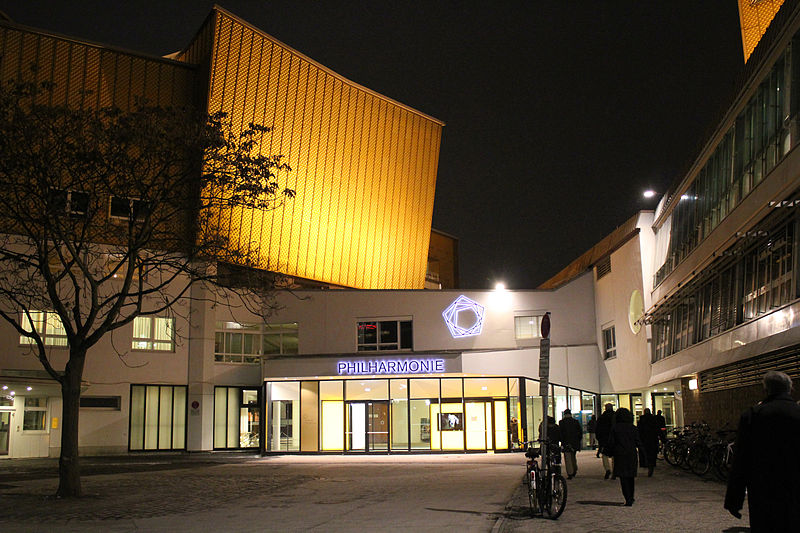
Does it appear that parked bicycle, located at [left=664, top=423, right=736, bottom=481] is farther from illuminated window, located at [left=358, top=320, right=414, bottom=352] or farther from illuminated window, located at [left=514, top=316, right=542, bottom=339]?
illuminated window, located at [left=358, top=320, right=414, bottom=352]

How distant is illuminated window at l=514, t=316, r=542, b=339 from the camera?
40344mm

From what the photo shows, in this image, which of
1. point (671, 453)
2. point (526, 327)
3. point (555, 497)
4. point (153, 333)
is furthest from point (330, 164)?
point (555, 497)

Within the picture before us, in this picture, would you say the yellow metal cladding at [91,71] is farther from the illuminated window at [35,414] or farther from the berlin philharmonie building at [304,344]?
the illuminated window at [35,414]

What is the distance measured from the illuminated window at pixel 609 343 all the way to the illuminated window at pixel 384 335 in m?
9.47

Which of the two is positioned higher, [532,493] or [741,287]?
[741,287]

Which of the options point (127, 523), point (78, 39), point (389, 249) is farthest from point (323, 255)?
point (127, 523)

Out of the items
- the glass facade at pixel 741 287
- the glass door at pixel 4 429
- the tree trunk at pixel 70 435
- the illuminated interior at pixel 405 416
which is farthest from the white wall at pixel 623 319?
the glass door at pixel 4 429

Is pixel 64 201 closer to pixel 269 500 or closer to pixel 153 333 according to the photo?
pixel 269 500

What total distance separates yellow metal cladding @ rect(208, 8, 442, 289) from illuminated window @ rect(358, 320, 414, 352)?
268 inches

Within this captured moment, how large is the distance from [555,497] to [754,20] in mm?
30744

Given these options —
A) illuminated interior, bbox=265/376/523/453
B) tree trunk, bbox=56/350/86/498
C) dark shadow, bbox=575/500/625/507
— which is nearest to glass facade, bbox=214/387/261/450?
illuminated interior, bbox=265/376/523/453

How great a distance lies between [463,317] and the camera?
4022 centimetres

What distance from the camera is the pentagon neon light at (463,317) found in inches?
1577

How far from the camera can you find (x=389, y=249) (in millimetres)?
52656
